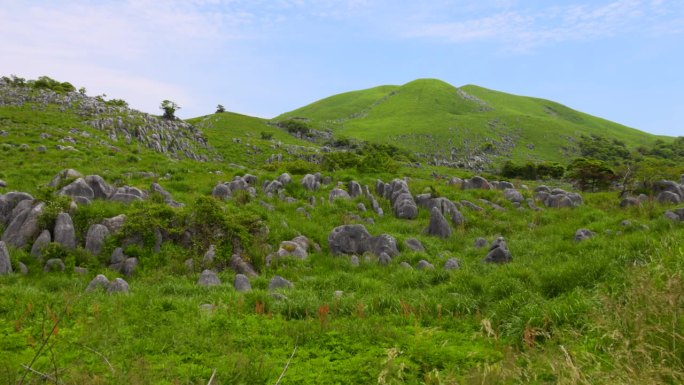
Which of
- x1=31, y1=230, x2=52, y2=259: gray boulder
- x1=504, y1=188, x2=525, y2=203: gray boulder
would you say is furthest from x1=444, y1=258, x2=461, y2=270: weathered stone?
x1=31, y1=230, x2=52, y2=259: gray boulder

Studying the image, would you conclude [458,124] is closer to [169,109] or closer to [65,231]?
[169,109]

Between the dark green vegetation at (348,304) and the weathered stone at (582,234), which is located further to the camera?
the weathered stone at (582,234)

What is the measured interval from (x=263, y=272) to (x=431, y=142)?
8469 cm

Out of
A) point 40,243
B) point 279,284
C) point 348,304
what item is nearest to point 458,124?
point 279,284

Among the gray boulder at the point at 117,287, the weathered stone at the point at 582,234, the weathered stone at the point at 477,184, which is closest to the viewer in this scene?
the gray boulder at the point at 117,287

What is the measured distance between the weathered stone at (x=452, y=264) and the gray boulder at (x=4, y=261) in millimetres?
13736

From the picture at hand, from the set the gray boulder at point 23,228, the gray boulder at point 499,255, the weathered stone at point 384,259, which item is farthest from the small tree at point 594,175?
the gray boulder at point 23,228

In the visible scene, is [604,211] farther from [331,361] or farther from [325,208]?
[331,361]

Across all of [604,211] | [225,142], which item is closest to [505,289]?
[604,211]

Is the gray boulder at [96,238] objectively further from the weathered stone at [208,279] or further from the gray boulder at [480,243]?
the gray boulder at [480,243]

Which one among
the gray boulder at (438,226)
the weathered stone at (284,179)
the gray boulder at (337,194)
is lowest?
the gray boulder at (438,226)

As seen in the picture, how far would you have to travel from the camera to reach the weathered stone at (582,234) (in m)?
15.7

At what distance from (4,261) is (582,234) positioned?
66.0 feet

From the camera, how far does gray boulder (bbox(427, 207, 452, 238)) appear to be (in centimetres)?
1825
